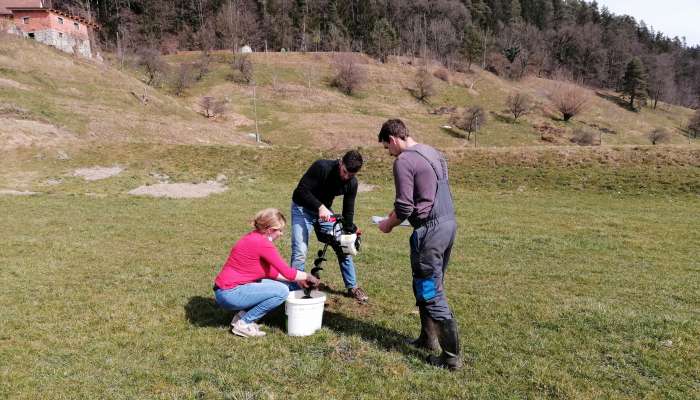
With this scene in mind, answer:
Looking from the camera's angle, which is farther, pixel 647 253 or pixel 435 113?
pixel 435 113

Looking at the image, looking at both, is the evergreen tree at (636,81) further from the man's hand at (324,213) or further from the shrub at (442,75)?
the man's hand at (324,213)

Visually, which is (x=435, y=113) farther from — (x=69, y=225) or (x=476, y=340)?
(x=476, y=340)

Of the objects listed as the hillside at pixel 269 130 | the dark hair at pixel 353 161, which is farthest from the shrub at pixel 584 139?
the dark hair at pixel 353 161

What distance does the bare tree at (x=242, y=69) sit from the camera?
79.5 m

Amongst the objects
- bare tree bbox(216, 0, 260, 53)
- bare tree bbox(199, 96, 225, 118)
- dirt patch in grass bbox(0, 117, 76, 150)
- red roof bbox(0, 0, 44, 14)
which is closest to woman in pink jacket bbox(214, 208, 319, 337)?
dirt patch in grass bbox(0, 117, 76, 150)

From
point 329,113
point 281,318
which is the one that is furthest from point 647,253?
point 329,113

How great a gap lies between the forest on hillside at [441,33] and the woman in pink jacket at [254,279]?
86528 millimetres

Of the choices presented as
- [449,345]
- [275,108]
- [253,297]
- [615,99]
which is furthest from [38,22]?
[615,99]

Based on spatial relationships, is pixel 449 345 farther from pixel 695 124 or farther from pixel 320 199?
pixel 695 124

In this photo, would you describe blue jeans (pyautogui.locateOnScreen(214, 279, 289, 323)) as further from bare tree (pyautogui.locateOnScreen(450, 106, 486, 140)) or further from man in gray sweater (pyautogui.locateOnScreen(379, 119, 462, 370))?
bare tree (pyautogui.locateOnScreen(450, 106, 486, 140))

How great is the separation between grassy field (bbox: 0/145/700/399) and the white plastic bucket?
153 millimetres

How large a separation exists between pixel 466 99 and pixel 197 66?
5278 cm

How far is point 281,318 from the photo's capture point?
6836mm

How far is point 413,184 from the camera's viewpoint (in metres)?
5.11
